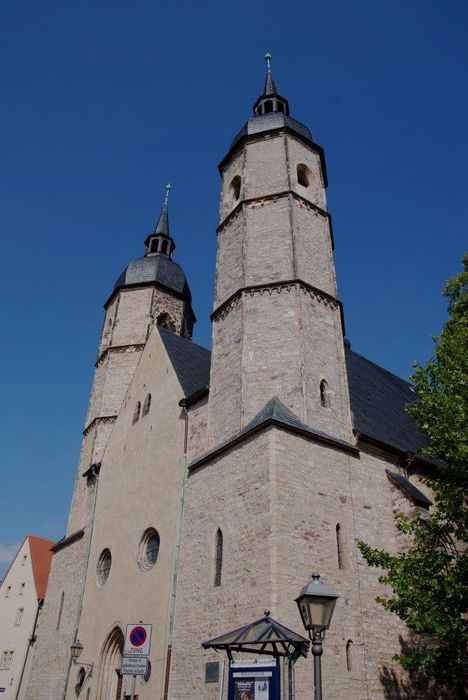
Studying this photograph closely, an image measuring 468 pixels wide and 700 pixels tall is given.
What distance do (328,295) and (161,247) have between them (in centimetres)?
1715

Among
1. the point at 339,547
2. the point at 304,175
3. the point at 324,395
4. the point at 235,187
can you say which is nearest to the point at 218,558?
the point at 339,547

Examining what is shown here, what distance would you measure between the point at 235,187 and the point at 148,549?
11307 mm

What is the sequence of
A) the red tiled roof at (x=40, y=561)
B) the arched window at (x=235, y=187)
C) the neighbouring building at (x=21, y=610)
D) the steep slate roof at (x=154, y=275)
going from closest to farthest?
the arched window at (x=235, y=187) < the neighbouring building at (x=21, y=610) < the steep slate roof at (x=154, y=275) < the red tiled roof at (x=40, y=561)

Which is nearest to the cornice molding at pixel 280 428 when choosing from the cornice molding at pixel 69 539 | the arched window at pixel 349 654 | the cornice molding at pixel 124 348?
the arched window at pixel 349 654

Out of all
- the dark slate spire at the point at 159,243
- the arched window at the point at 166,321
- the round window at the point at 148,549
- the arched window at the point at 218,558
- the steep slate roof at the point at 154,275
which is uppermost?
the dark slate spire at the point at 159,243

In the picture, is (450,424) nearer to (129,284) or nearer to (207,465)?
(207,465)

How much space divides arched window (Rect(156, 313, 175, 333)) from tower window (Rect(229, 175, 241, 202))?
892cm

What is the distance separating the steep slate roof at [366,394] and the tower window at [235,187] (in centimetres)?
507

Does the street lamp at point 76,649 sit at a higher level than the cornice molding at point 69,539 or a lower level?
lower

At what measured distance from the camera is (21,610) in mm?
29500

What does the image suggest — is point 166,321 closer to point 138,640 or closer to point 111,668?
point 111,668

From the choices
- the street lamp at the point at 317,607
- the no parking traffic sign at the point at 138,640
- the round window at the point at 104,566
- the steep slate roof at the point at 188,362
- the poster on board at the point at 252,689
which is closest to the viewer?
the street lamp at the point at 317,607

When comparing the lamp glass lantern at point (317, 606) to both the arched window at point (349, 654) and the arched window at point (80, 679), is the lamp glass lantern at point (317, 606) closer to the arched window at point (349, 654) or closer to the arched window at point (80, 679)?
the arched window at point (349, 654)

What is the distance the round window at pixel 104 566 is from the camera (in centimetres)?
1761
